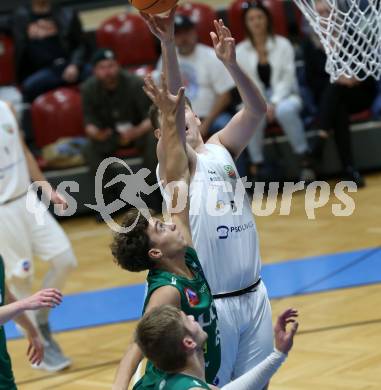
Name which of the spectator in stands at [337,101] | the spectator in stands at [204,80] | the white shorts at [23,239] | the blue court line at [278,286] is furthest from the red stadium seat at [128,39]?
the white shorts at [23,239]

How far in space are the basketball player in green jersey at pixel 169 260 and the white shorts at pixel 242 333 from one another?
8.7 inches

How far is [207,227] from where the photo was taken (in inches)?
174

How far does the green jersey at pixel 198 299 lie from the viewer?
12.8 feet

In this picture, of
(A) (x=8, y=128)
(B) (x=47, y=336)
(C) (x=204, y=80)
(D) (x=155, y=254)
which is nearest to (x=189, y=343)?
(D) (x=155, y=254)

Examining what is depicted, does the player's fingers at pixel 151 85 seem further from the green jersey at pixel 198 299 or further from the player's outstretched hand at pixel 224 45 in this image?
the green jersey at pixel 198 299

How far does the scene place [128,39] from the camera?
11.8 m

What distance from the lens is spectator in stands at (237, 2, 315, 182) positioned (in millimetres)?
10352

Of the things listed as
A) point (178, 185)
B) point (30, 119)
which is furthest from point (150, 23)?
point (30, 119)

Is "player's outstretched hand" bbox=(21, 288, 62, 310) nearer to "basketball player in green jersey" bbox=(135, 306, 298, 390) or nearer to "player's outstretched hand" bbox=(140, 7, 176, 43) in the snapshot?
"basketball player in green jersey" bbox=(135, 306, 298, 390)

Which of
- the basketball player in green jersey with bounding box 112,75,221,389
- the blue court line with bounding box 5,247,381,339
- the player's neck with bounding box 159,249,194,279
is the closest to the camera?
the basketball player in green jersey with bounding box 112,75,221,389

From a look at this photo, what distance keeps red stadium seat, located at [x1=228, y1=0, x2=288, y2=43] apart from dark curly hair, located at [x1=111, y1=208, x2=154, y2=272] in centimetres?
785

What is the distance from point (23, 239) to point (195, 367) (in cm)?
317

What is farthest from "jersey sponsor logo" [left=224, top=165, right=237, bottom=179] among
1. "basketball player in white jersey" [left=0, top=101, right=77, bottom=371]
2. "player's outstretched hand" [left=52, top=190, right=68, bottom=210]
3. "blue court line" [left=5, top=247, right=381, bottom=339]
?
"blue court line" [left=5, top=247, right=381, bottom=339]

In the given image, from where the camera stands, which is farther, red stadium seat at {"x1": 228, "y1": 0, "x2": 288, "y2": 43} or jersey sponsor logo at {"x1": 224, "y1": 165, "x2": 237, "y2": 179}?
red stadium seat at {"x1": 228, "y1": 0, "x2": 288, "y2": 43}
